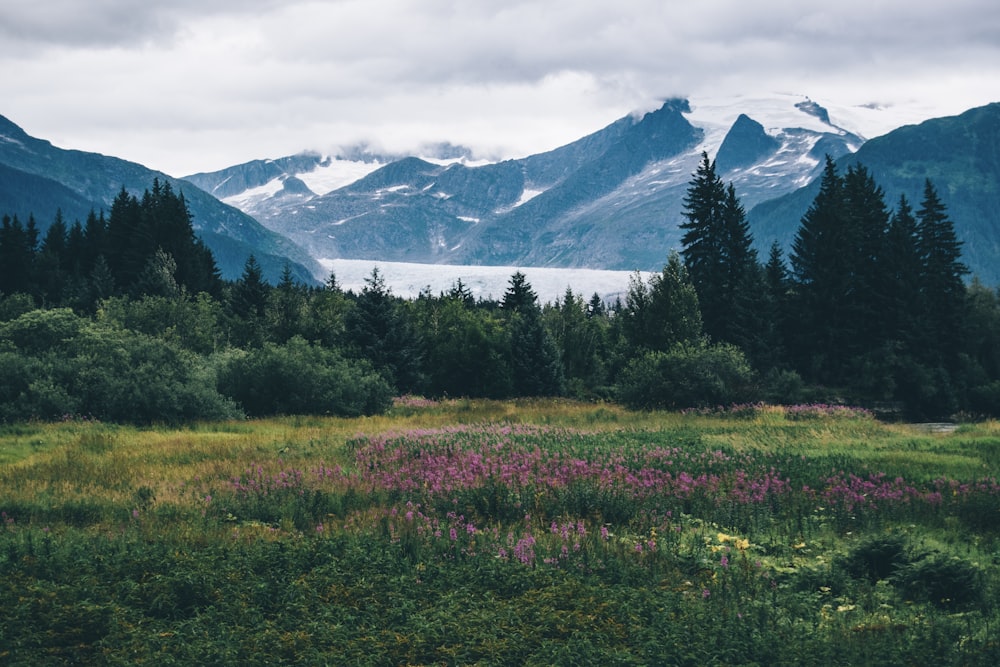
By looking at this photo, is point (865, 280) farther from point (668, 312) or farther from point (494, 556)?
point (494, 556)

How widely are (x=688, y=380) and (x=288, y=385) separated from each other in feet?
65.9

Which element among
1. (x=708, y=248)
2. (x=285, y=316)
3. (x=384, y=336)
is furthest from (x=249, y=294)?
(x=708, y=248)

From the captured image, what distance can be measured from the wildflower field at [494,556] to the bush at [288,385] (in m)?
13.2

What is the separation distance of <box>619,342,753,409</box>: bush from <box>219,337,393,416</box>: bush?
47.9 ft

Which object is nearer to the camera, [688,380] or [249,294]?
[688,380]

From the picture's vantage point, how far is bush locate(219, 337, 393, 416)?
3509cm

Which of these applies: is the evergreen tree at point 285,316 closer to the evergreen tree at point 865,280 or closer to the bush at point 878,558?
the evergreen tree at point 865,280

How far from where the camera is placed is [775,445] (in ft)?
80.9

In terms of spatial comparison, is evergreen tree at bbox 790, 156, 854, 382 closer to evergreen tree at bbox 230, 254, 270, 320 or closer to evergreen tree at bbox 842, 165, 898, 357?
evergreen tree at bbox 842, 165, 898, 357

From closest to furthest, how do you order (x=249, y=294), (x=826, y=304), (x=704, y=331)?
(x=826, y=304) → (x=704, y=331) → (x=249, y=294)

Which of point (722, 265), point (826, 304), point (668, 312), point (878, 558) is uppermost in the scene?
point (722, 265)

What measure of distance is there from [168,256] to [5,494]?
64896mm

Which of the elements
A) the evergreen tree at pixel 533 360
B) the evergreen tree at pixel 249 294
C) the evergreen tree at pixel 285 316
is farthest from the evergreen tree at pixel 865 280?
the evergreen tree at pixel 249 294

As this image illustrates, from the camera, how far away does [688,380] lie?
40.2 meters
